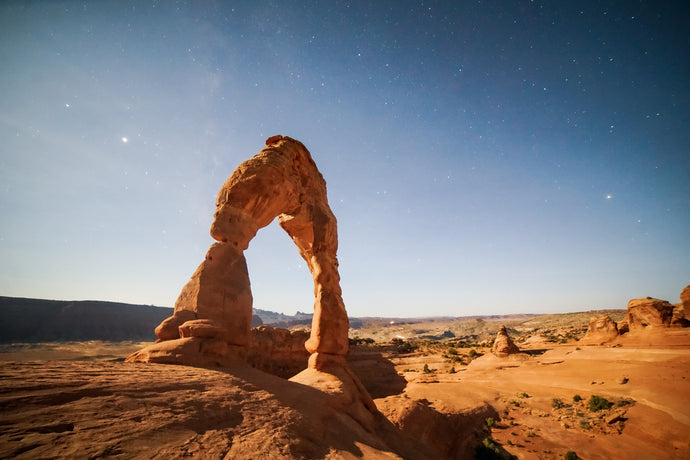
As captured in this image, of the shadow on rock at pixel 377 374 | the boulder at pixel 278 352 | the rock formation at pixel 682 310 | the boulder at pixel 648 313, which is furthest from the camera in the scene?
the boulder at pixel 648 313

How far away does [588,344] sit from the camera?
3181cm

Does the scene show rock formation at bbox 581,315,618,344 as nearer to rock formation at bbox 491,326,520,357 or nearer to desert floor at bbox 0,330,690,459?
rock formation at bbox 491,326,520,357

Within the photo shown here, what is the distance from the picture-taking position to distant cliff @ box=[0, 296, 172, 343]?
6235 centimetres

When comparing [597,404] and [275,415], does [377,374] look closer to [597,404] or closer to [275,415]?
[597,404]

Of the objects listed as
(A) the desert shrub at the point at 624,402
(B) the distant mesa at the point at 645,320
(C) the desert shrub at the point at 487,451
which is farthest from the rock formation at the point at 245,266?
(B) the distant mesa at the point at 645,320

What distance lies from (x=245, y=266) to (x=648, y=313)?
4113cm

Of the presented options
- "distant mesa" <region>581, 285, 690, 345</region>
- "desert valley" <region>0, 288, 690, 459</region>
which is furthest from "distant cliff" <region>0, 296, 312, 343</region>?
"distant mesa" <region>581, 285, 690, 345</region>

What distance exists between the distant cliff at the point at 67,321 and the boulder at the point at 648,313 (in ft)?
317

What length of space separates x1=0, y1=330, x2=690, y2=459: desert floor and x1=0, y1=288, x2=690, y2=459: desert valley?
0.10 ft

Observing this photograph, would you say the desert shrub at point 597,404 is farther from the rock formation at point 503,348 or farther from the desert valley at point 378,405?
the rock formation at point 503,348

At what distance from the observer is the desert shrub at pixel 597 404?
1523cm

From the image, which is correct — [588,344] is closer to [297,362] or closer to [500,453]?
[500,453]

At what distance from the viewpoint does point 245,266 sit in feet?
32.8

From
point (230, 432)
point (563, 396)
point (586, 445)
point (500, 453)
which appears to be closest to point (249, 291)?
point (230, 432)
